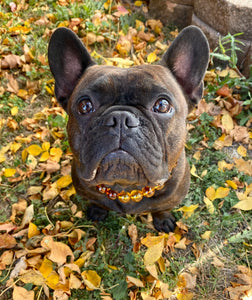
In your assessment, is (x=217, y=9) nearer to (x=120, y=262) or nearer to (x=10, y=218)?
(x=120, y=262)

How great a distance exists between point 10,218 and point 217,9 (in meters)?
2.72

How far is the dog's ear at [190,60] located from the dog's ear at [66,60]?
50cm

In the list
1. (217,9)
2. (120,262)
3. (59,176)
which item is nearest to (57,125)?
(59,176)

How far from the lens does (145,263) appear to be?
2.02 m

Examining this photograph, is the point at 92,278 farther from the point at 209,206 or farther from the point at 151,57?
the point at 151,57

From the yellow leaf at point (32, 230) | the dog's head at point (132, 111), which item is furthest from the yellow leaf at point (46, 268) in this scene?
the dog's head at point (132, 111)

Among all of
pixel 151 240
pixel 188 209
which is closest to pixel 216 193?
pixel 188 209

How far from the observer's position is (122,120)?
138 cm

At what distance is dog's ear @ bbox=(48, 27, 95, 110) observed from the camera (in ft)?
5.91

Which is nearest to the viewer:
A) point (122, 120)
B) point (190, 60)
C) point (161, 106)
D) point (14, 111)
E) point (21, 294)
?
point (122, 120)

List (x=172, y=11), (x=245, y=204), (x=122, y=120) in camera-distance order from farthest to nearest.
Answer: (x=172, y=11), (x=245, y=204), (x=122, y=120)

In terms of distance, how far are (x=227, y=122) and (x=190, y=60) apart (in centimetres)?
123

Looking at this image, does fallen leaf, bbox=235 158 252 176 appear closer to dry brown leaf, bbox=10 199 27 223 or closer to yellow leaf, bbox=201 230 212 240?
yellow leaf, bbox=201 230 212 240

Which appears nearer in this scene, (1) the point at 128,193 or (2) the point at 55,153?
(1) the point at 128,193
